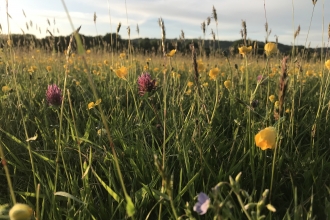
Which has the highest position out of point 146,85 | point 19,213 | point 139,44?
point 139,44

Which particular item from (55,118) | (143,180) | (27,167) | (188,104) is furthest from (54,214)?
(188,104)

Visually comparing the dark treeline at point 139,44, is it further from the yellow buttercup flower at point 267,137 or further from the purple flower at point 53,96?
the yellow buttercup flower at point 267,137

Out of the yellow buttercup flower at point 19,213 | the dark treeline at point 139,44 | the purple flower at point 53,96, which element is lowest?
the yellow buttercup flower at point 19,213

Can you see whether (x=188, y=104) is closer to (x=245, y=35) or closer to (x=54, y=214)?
(x=245, y=35)

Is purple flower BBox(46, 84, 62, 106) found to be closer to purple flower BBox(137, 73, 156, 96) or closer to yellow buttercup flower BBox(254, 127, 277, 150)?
purple flower BBox(137, 73, 156, 96)

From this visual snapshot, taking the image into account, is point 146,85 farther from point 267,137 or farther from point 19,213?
point 19,213

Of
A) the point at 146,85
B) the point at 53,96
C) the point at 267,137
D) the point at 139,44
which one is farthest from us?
the point at 139,44

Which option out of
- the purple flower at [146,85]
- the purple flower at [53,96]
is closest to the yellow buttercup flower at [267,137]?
the purple flower at [146,85]

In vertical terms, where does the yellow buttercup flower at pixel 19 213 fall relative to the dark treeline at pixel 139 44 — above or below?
below

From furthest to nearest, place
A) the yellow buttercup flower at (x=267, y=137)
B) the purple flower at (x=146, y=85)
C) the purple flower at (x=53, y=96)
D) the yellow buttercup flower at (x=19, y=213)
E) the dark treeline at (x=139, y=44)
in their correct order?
the dark treeline at (x=139, y=44), the purple flower at (x=146, y=85), the purple flower at (x=53, y=96), the yellow buttercup flower at (x=267, y=137), the yellow buttercup flower at (x=19, y=213)

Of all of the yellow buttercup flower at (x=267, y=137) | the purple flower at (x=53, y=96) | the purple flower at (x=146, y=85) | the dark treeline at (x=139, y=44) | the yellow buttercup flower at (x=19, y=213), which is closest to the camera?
the yellow buttercup flower at (x=19, y=213)

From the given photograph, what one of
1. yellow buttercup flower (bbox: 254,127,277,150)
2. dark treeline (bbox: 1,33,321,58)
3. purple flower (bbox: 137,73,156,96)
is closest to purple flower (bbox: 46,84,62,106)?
dark treeline (bbox: 1,33,321,58)

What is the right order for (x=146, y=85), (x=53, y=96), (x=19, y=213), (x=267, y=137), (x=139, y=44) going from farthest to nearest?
(x=139, y=44) → (x=146, y=85) → (x=53, y=96) → (x=267, y=137) → (x=19, y=213)

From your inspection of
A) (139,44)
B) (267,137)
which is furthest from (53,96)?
(139,44)
